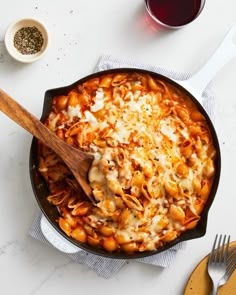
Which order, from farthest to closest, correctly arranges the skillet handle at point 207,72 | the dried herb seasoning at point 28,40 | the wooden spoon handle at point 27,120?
1. the dried herb seasoning at point 28,40
2. the skillet handle at point 207,72
3. the wooden spoon handle at point 27,120

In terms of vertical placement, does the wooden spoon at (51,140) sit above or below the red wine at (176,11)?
below

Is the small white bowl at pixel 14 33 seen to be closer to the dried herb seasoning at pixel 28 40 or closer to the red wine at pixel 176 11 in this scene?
the dried herb seasoning at pixel 28 40

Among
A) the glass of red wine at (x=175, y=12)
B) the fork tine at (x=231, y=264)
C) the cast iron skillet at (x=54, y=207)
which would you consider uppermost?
the glass of red wine at (x=175, y=12)

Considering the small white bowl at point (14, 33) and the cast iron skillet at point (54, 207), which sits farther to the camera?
the small white bowl at point (14, 33)

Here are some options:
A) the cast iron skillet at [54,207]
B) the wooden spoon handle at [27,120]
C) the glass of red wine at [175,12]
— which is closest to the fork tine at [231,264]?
the cast iron skillet at [54,207]

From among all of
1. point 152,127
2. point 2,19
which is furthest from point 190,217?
point 2,19

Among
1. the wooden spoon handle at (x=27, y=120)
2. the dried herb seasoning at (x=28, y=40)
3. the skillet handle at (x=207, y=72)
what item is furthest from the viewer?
the dried herb seasoning at (x=28, y=40)
